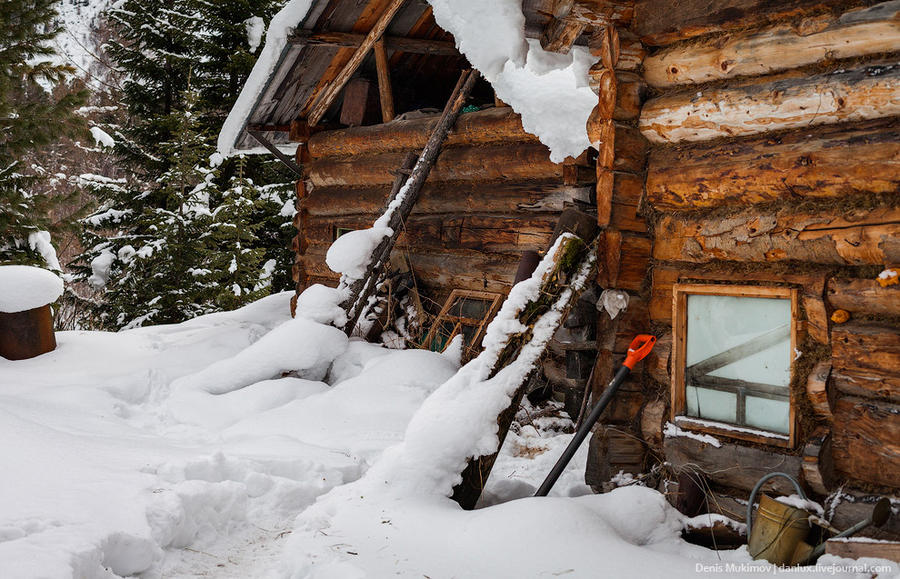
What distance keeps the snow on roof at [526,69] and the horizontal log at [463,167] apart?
0.72 meters

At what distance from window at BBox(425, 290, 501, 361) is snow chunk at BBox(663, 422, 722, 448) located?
2907mm

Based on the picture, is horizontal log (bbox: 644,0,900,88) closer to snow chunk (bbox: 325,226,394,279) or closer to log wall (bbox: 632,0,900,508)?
log wall (bbox: 632,0,900,508)

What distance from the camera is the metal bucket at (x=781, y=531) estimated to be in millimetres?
3557

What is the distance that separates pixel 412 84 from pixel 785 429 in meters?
7.06

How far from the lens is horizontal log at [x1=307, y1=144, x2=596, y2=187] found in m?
6.85

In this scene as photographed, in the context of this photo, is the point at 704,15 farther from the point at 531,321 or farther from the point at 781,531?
the point at 781,531

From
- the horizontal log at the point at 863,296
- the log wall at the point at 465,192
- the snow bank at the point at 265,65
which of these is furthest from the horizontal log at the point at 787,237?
the snow bank at the point at 265,65

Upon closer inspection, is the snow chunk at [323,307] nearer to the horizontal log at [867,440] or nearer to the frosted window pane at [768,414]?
the frosted window pane at [768,414]

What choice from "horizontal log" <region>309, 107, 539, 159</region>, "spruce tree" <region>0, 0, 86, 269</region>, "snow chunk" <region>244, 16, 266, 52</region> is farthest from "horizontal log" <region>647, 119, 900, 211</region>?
"snow chunk" <region>244, 16, 266, 52</region>

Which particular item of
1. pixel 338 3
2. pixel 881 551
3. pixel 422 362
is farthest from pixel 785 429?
pixel 338 3

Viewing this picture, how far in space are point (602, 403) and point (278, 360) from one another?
12.0 feet

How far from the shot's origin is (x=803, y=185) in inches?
155

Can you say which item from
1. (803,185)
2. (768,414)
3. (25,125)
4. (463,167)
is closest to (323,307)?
(463,167)

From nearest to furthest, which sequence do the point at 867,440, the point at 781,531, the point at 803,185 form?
the point at 781,531
the point at 867,440
the point at 803,185
